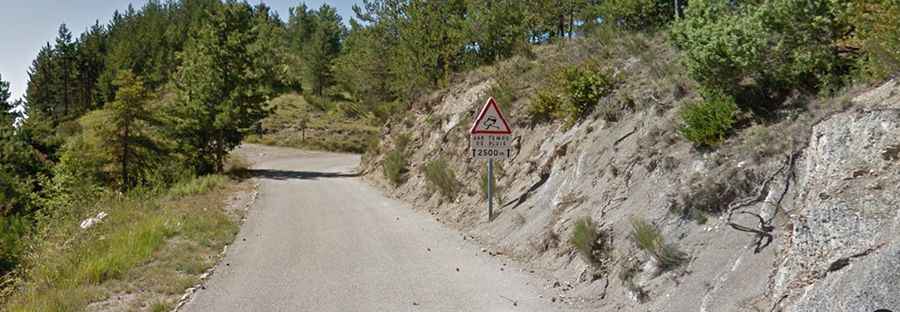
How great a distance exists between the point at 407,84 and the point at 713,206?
23733mm

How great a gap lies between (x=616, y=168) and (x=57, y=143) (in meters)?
33.6

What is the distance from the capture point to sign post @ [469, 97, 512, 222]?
43.1 feet

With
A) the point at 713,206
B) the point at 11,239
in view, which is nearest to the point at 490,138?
the point at 713,206

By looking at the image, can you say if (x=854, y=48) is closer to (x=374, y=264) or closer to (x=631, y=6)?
(x=374, y=264)

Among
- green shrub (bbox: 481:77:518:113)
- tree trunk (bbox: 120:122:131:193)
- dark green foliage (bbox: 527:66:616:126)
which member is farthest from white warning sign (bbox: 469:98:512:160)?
tree trunk (bbox: 120:122:131:193)

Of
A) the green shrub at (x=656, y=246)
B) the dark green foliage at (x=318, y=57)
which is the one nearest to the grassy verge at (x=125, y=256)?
the green shrub at (x=656, y=246)

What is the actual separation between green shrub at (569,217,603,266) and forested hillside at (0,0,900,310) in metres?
1.78

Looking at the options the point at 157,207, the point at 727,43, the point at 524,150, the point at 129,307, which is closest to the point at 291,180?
the point at 157,207

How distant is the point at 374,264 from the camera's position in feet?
33.8

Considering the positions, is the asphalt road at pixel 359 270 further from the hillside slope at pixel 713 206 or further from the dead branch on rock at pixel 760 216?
the dead branch on rock at pixel 760 216

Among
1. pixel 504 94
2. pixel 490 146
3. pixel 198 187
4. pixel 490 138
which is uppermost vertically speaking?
pixel 504 94

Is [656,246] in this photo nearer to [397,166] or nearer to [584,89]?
[584,89]

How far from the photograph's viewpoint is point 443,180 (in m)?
16.8

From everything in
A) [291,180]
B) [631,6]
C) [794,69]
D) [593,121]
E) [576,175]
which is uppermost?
[631,6]
